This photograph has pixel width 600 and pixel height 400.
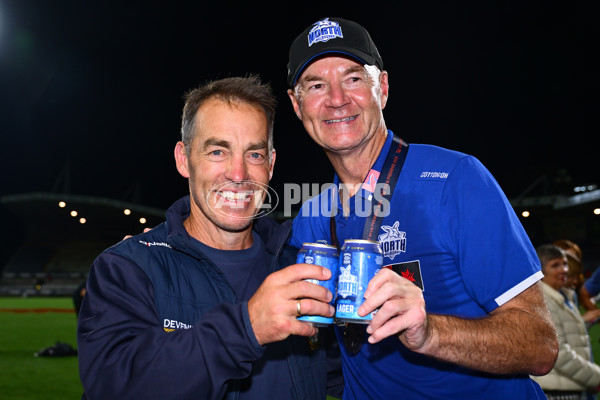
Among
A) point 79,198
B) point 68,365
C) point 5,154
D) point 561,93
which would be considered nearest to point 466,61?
point 561,93

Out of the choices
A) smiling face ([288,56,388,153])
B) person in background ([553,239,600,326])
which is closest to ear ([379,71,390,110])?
smiling face ([288,56,388,153])

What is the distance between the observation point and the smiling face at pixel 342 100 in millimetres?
2830

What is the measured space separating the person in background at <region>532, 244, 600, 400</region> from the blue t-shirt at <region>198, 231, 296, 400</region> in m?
2.91

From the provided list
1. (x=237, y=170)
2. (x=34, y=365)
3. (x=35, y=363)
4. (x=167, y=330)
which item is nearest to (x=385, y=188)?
(x=237, y=170)

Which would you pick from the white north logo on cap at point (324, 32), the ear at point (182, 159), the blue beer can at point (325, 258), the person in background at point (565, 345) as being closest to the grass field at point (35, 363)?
the person in background at point (565, 345)

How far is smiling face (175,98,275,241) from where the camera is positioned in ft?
8.10

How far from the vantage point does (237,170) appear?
8.02 ft

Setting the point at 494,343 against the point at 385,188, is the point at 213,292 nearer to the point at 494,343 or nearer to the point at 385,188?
the point at 385,188

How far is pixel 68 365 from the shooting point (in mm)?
9398

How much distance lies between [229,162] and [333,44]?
3.06 feet

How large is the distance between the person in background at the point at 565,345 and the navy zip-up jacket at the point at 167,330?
10.4ft

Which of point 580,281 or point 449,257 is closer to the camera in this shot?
point 449,257

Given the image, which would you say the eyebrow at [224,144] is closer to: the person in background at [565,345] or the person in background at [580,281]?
the person in background at [565,345]

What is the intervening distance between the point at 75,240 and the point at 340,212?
4955 cm
